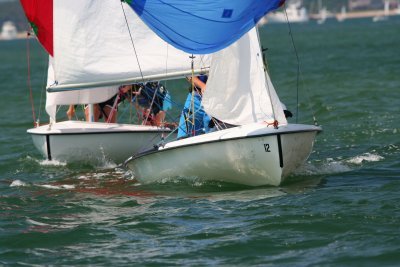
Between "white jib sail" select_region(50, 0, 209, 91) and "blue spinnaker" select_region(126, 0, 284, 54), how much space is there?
2.18 m

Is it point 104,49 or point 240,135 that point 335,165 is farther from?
point 104,49

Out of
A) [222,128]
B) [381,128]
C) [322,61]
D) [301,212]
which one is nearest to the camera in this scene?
[301,212]

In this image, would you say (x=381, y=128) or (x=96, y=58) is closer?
(x=96, y=58)

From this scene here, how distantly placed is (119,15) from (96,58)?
794mm

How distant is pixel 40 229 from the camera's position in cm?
1330

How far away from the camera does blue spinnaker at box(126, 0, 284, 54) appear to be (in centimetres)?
1411

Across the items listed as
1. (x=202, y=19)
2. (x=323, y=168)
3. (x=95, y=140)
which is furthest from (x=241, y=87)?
(x=95, y=140)

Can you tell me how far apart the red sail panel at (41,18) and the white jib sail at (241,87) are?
367 centimetres

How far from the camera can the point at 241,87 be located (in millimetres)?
15164

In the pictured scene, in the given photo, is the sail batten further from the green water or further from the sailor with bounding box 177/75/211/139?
the green water

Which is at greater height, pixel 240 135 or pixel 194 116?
pixel 194 116

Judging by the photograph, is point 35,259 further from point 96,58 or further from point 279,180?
point 96,58

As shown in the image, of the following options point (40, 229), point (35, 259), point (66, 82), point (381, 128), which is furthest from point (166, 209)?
point (381, 128)

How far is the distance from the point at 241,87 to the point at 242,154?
1.12 metres
